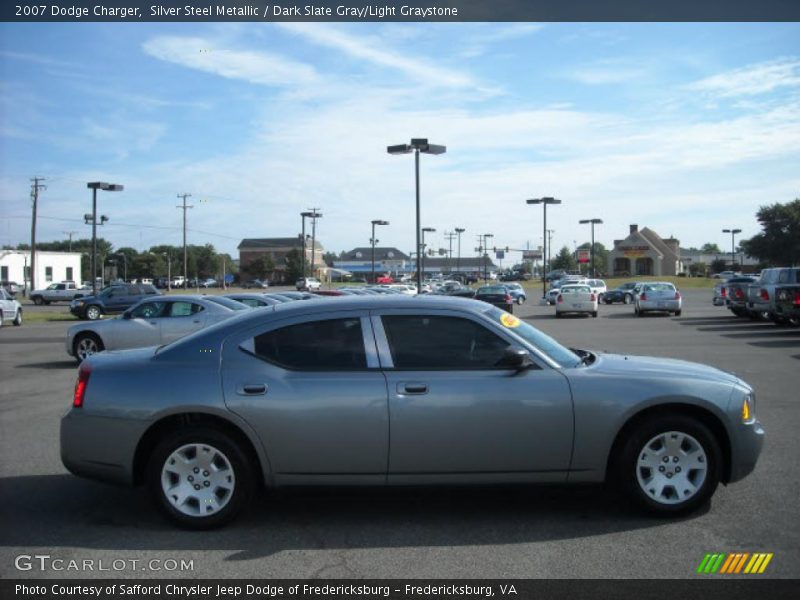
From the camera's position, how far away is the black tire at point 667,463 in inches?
204

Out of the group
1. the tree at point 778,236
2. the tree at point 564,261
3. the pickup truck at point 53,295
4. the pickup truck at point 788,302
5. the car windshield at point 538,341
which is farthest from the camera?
the tree at point 564,261

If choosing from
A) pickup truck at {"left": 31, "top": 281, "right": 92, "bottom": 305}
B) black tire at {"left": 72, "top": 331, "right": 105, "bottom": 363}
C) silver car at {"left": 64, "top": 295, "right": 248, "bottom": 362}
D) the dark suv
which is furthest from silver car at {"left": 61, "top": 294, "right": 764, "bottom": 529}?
pickup truck at {"left": 31, "top": 281, "right": 92, "bottom": 305}

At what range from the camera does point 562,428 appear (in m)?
5.13

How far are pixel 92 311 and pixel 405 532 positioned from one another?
33.1 metres

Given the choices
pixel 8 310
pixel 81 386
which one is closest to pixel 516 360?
pixel 81 386

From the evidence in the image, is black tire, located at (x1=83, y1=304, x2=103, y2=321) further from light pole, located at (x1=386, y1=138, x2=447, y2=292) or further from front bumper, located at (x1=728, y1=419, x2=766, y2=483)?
front bumper, located at (x1=728, y1=419, x2=766, y2=483)

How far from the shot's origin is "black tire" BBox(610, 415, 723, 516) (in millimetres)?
5191

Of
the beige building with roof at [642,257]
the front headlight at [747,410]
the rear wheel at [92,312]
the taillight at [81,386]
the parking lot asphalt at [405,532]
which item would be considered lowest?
the parking lot asphalt at [405,532]

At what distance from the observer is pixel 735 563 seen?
453 cm

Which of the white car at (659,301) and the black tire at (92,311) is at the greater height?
the white car at (659,301)

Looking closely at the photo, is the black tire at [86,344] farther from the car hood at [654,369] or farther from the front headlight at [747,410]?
the front headlight at [747,410]

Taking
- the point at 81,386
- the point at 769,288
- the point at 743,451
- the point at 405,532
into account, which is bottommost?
the point at 405,532

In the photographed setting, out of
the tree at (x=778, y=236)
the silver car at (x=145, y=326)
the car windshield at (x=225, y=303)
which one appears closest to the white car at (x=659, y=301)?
the car windshield at (x=225, y=303)

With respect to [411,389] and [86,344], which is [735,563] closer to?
[411,389]
